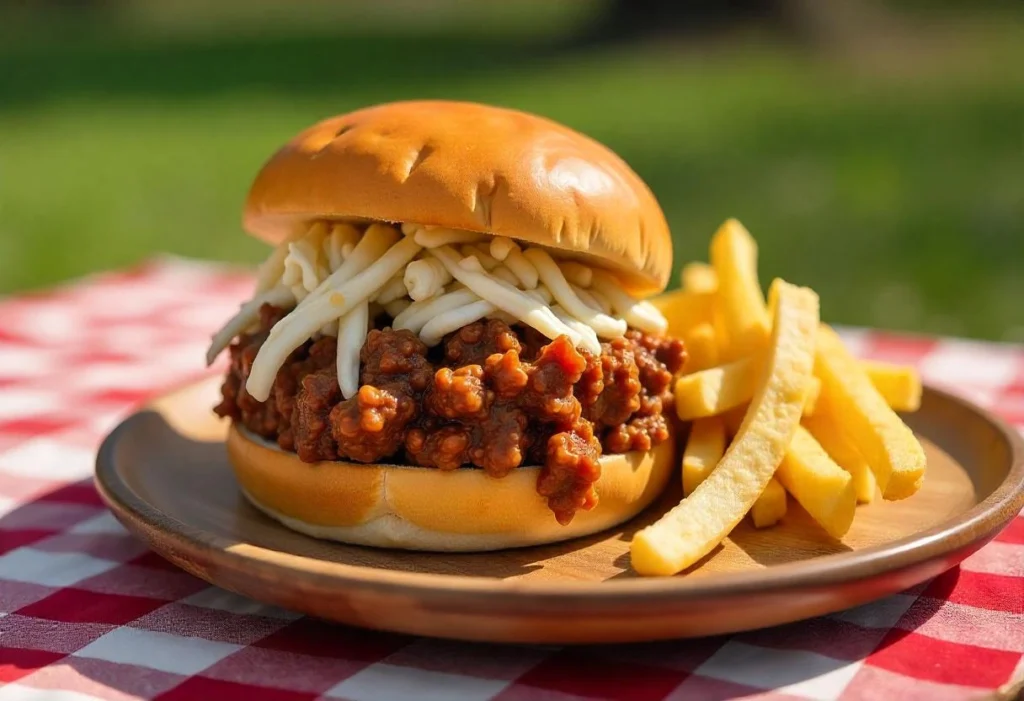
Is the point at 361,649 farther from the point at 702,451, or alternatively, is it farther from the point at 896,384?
the point at 896,384

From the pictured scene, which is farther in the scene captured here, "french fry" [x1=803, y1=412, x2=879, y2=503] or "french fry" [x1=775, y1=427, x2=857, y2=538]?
"french fry" [x1=803, y1=412, x2=879, y2=503]

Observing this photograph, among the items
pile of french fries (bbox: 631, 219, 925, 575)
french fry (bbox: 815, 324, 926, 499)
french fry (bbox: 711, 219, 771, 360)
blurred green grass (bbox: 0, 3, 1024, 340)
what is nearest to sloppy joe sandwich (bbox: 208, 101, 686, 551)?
pile of french fries (bbox: 631, 219, 925, 575)

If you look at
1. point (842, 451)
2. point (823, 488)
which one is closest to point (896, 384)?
point (842, 451)

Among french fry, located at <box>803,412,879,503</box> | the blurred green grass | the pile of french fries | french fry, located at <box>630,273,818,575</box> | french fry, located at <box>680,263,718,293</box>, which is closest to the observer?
french fry, located at <box>630,273,818,575</box>

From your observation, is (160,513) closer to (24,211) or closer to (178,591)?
(178,591)

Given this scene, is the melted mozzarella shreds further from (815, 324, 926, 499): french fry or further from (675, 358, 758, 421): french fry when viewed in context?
(815, 324, 926, 499): french fry

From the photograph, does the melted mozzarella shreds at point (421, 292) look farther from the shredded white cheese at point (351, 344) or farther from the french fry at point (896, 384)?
the french fry at point (896, 384)

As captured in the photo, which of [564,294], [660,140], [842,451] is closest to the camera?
[564,294]
